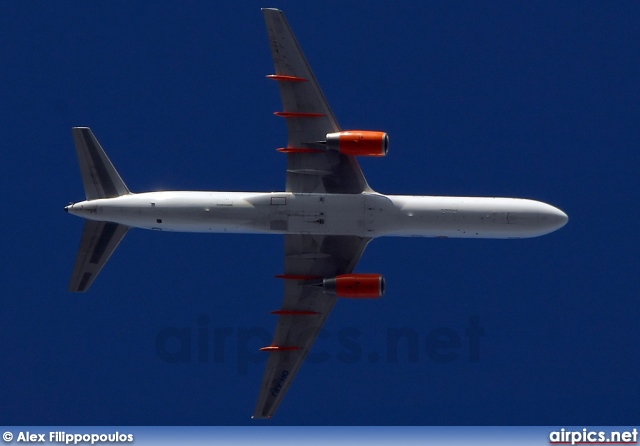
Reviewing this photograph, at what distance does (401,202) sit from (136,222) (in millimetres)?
10051

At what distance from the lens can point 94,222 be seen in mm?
31672

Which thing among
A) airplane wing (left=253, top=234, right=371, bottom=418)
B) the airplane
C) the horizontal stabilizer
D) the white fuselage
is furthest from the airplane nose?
the horizontal stabilizer

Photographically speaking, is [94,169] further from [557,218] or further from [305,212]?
[557,218]

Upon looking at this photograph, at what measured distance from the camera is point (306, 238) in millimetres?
31672

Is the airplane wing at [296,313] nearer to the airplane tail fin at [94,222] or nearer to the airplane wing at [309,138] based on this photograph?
the airplane wing at [309,138]

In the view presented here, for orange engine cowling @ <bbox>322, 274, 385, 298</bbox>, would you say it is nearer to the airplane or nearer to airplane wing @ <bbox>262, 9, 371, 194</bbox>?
the airplane

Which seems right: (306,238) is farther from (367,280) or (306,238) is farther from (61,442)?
(61,442)

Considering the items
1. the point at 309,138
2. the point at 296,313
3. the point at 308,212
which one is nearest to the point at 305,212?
the point at 308,212

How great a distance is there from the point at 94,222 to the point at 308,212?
8.27m

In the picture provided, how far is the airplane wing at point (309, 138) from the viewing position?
3128 centimetres

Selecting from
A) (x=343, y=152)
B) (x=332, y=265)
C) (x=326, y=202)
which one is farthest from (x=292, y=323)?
(x=343, y=152)

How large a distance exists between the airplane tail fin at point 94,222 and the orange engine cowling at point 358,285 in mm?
8442

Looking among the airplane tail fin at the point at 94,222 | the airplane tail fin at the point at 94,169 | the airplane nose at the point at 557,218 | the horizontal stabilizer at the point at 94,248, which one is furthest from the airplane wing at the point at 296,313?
Answer: the airplane nose at the point at 557,218

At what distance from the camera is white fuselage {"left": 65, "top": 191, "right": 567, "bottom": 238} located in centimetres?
3078
